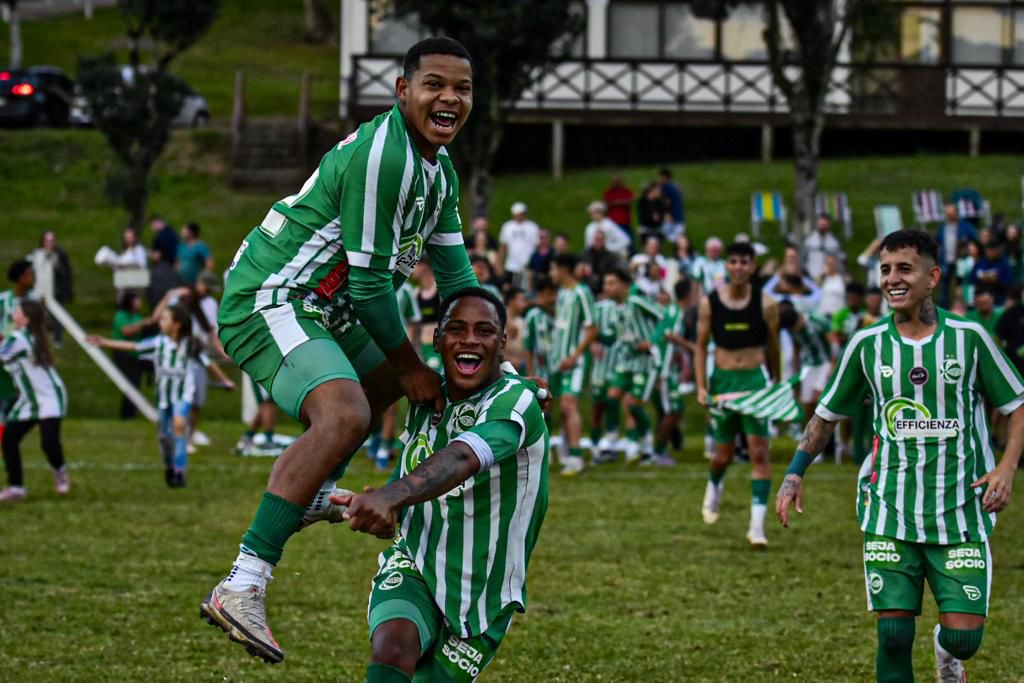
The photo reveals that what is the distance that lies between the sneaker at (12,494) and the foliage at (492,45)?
662 inches

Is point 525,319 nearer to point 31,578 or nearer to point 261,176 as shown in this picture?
point 31,578

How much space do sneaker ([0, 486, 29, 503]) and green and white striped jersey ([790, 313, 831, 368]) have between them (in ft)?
34.0

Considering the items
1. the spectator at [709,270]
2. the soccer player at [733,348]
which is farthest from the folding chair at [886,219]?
the soccer player at [733,348]

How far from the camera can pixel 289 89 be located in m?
53.8

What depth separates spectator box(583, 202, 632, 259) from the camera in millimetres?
27984

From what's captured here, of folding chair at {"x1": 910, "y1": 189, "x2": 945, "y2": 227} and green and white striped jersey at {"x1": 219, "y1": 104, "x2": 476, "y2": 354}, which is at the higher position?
folding chair at {"x1": 910, "y1": 189, "x2": 945, "y2": 227}

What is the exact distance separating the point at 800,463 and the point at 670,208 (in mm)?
23041

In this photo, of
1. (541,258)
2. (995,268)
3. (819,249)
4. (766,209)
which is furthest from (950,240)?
(541,258)

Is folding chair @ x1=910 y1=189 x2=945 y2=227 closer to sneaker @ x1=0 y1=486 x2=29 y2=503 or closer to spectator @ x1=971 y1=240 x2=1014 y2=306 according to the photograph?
spectator @ x1=971 y1=240 x2=1014 y2=306

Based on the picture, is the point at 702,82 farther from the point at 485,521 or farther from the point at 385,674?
the point at 385,674

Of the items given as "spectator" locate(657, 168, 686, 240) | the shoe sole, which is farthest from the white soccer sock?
"spectator" locate(657, 168, 686, 240)

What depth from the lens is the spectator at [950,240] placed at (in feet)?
95.1

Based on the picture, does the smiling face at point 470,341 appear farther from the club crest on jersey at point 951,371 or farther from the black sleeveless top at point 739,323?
the black sleeveless top at point 739,323

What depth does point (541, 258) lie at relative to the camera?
91.5 feet
